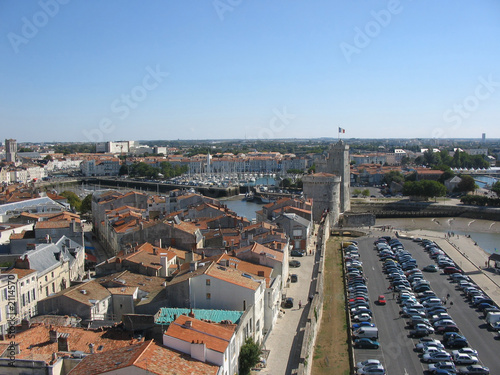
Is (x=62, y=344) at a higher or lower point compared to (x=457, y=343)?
higher

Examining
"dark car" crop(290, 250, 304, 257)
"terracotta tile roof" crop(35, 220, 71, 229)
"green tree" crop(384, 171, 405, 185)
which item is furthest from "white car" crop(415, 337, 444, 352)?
"green tree" crop(384, 171, 405, 185)

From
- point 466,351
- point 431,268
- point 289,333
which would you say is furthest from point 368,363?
point 431,268

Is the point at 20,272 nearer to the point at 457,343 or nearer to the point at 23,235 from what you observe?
the point at 23,235

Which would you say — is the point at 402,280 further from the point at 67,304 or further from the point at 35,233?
the point at 35,233

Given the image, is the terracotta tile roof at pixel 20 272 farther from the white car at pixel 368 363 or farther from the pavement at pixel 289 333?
the white car at pixel 368 363

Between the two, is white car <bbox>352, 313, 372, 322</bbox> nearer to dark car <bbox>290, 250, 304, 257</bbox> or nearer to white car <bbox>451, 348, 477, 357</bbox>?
white car <bbox>451, 348, 477, 357</bbox>

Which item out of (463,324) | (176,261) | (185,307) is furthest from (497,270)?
(185,307)

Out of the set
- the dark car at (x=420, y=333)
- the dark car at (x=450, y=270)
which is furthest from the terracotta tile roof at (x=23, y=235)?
the dark car at (x=450, y=270)
